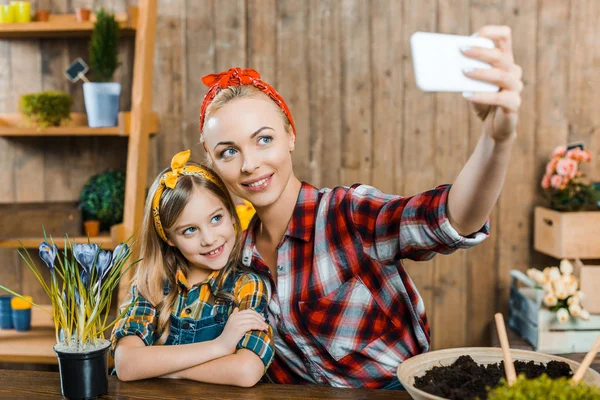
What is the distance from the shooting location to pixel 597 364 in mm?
1275

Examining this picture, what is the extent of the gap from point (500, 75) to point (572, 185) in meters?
1.83

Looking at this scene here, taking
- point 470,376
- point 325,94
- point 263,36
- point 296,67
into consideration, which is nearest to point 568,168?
point 325,94

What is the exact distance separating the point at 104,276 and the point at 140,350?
0.20 m

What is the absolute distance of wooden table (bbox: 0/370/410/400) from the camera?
115 centimetres

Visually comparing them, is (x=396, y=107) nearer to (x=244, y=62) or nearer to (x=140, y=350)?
(x=244, y=62)

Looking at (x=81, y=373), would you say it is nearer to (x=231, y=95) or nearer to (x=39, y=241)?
(x=231, y=95)

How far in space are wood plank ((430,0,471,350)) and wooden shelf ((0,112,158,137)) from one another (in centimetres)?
127

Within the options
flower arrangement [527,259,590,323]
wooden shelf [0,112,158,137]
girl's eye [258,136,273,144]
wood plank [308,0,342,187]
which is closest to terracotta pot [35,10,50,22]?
wooden shelf [0,112,158,137]

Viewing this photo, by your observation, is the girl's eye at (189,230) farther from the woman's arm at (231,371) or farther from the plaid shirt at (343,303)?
the woman's arm at (231,371)

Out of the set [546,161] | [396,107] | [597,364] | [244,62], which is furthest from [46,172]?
[597,364]

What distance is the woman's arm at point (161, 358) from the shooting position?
1.26 metres

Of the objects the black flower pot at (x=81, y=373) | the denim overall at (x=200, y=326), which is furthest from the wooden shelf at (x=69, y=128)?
the black flower pot at (x=81, y=373)

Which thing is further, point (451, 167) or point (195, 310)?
point (451, 167)

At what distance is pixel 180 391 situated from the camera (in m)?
1.20
